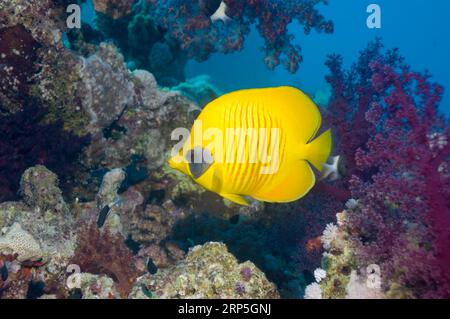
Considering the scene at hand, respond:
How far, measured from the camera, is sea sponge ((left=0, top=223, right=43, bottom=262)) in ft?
8.72

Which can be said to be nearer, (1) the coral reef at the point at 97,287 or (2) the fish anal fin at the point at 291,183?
(2) the fish anal fin at the point at 291,183

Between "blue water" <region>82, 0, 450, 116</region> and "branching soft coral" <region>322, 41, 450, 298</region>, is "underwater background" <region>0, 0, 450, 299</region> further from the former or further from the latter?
"blue water" <region>82, 0, 450, 116</region>

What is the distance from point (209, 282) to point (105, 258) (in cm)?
125

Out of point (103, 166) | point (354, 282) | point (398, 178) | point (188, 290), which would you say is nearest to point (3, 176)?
point (103, 166)

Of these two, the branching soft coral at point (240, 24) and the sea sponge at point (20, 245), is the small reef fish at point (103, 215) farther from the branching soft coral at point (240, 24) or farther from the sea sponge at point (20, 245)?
the branching soft coral at point (240, 24)

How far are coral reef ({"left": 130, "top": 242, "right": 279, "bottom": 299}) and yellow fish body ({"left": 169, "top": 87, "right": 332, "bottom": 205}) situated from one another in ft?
1.90

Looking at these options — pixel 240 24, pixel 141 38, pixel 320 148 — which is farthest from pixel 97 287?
pixel 141 38

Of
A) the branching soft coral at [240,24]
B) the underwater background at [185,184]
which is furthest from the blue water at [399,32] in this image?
the underwater background at [185,184]

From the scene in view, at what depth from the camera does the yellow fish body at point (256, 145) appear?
6.01 feet

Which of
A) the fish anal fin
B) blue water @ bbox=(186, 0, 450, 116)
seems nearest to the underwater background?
the fish anal fin

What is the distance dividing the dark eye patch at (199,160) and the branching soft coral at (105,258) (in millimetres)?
1578

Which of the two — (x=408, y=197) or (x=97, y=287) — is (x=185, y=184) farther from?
(x=408, y=197)

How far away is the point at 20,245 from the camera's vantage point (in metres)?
2.69

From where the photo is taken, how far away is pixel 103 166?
14.2 feet
